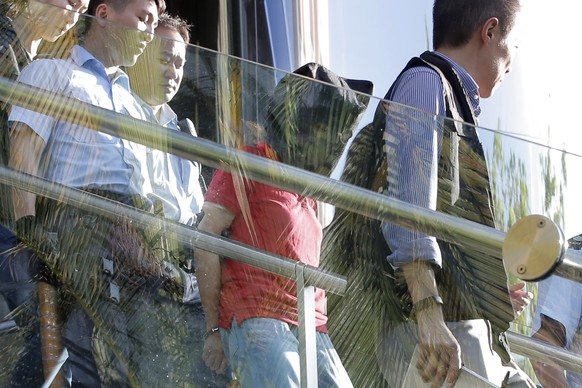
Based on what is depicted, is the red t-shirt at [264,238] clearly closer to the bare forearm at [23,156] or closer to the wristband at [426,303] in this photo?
the wristband at [426,303]

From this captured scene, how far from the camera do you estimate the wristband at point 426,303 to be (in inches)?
97.4

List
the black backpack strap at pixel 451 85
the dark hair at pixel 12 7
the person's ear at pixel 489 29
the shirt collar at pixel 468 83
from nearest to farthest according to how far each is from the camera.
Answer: the dark hair at pixel 12 7 → the black backpack strap at pixel 451 85 → the shirt collar at pixel 468 83 → the person's ear at pixel 489 29

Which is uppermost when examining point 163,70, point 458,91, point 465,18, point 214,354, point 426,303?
point 465,18

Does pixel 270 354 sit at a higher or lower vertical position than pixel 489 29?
lower

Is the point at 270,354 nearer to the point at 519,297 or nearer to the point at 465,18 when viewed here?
the point at 519,297

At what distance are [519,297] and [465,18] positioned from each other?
0.98 m

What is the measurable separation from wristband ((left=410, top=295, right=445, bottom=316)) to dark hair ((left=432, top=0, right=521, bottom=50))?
91 cm

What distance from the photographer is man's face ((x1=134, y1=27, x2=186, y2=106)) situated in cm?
246

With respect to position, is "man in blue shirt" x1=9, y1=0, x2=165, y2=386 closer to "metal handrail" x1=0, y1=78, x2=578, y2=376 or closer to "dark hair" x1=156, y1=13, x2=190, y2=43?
"metal handrail" x1=0, y1=78, x2=578, y2=376

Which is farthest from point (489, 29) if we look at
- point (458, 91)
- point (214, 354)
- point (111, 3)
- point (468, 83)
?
point (214, 354)

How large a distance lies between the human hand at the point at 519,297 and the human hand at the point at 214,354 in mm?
530

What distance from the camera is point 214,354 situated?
237 centimetres

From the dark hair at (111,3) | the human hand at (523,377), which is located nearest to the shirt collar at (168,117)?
the human hand at (523,377)

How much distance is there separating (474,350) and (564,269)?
22 centimetres
